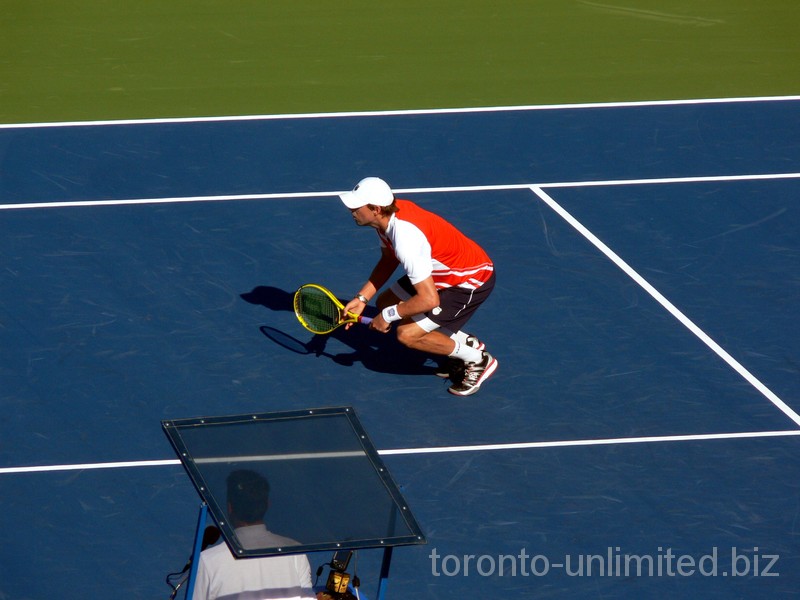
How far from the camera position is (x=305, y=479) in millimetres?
5566

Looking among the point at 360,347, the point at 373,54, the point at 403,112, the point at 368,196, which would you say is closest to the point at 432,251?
the point at 368,196

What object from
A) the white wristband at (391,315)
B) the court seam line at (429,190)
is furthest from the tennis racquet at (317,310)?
the court seam line at (429,190)

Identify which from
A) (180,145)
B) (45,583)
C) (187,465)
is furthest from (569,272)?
(187,465)

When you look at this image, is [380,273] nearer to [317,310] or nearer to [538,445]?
[317,310]

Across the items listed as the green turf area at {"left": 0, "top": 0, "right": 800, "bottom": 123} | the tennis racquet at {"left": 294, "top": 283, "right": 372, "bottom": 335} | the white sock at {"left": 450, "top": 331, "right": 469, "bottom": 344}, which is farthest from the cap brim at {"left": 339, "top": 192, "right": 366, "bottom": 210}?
the green turf area at {"left": 0, "top": 0, "right": 800, "bottom": 123}

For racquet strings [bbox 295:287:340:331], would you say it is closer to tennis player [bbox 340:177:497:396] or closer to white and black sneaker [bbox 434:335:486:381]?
tennis player [bbox 340:177:497:396]

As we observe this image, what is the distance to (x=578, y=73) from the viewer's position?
15.2m

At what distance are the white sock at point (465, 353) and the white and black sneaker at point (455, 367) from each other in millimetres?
84

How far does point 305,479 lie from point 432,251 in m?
3.95

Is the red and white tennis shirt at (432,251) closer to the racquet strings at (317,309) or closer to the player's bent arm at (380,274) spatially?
the player's bent arm at (380,274)

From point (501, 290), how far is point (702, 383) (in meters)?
2.07

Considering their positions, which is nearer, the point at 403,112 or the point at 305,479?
the point at 305,479

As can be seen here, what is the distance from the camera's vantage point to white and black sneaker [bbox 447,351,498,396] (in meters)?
9.72

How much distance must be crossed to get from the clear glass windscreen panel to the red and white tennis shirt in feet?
10.6
